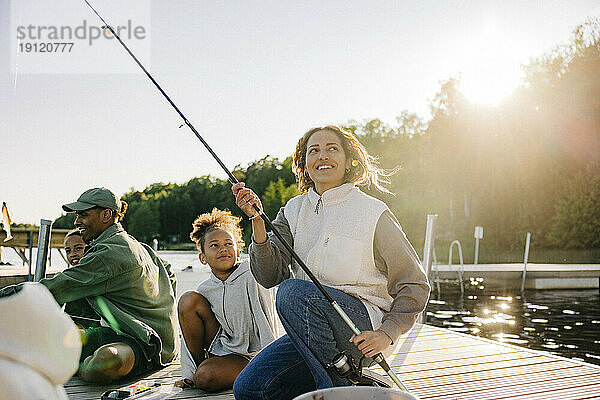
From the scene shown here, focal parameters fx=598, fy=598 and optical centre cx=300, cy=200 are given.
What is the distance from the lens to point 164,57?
346 cm

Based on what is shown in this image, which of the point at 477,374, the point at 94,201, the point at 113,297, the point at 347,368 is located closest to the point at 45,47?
the point at 94,201

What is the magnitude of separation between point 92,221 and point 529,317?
6301mm

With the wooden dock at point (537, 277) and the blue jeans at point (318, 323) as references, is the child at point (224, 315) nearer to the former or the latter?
the blue jeans at point (318, 323)

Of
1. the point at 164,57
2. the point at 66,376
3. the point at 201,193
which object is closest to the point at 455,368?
the point at 164,57

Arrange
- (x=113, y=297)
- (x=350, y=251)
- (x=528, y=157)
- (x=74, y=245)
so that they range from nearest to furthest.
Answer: (x=350, y=251)
(x=113, y=297)
(x=74, y=245)
(x=528, y=157)

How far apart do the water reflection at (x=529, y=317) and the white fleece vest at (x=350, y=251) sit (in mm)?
4171

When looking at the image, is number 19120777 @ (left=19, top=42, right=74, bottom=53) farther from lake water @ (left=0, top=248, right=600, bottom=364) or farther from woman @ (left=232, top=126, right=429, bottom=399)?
lake water @ (left=0, top=248, right=600, bottom=364)

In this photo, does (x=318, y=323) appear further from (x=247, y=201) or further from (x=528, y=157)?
(x=528, y=157)

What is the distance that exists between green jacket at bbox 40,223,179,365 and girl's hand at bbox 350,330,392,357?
4.75 ft

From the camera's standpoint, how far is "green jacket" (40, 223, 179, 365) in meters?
2.83

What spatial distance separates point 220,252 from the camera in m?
2.94

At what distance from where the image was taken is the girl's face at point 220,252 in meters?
2.92

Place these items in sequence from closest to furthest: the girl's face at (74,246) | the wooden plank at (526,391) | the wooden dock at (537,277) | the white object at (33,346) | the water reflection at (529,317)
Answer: the white object at (33,346)
the wooden plank at (526,391)
the girl's face at (74,246)
the water reflection at (529,317)
the wooden dock at (537,277)

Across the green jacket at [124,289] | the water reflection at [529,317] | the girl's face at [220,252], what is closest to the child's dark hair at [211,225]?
the girl's face at [220,252]
